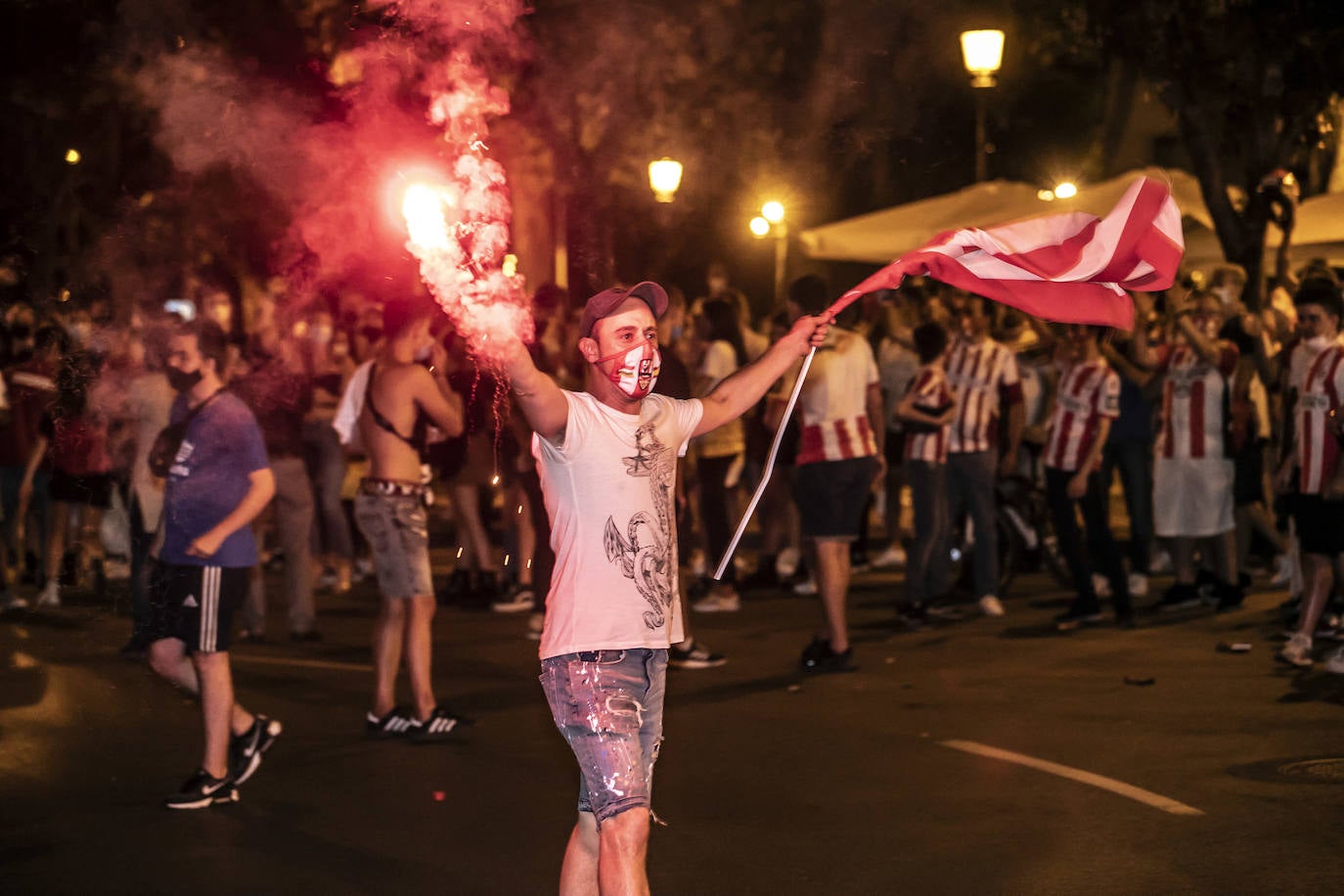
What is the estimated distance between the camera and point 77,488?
13.4m

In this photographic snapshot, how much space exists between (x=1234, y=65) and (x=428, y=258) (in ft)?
43.3

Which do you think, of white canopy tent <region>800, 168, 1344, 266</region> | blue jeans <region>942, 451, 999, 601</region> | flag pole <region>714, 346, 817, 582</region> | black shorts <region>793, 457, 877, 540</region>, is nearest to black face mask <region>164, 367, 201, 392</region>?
flag pole <region>714, 346, 817, 582</region>

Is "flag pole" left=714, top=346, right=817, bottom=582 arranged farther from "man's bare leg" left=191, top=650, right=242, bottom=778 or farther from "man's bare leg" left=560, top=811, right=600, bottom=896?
"man's bare leg" left=191, top=650, right=242, bottom=778

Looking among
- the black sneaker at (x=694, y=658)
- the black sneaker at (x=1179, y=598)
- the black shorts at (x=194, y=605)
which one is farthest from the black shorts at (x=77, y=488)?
the black sneaker at (x=1179, y=598)

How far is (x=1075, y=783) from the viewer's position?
7281 mm

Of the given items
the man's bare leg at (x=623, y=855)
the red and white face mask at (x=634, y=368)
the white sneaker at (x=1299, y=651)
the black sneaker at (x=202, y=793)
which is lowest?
the black sneaker at (x=202, y=793)

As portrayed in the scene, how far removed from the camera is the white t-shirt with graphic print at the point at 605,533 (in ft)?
16.1

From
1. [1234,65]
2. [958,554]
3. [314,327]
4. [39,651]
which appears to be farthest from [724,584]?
[1234,65]

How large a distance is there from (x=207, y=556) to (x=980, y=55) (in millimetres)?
6141

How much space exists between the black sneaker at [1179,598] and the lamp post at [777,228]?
19.0ft

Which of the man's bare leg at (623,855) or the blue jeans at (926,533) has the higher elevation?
the blue jeans at (926,533)

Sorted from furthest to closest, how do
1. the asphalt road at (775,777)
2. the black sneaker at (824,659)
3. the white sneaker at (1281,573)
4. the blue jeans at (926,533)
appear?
the white sneaker at (1281,573), the blue jeans at (926,533), the black sneaker at (824,659), the asphalt road at (775,777)

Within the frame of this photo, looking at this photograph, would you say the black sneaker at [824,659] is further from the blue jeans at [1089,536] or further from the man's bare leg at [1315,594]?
the man's bare leg at [1315,594]

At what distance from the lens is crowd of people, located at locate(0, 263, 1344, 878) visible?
498 centimetres
